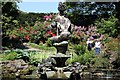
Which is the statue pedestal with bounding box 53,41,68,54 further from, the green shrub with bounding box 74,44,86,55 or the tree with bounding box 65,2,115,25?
the tree with bounding box 65,2,115,25

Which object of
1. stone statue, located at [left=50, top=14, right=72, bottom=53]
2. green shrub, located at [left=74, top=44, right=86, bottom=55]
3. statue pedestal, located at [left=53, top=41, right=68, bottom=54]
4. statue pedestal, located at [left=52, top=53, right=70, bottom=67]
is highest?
stone statue, located at [left=50, top=14, right=72, bottom=53]

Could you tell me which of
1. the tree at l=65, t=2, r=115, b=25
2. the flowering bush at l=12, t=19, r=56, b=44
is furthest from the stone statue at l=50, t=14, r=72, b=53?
the tree at l=65, t=2, r=115, b=25

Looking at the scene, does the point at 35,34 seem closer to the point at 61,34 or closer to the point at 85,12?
the point at 85,12

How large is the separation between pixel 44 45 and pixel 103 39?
3.25 metres

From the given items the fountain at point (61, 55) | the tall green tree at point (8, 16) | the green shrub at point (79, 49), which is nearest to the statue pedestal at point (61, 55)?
the fountain at point (61, 55)

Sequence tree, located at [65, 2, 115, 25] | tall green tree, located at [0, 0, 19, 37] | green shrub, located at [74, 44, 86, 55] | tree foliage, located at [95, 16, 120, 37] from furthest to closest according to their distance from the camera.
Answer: tree, located at [65, 2, 115, 25] → tree foliage, located at [95, 16, 120, 37] → tall green tree, located at [0, 0, 19, 37] → green shrub, located at [74, 44, 86, 55]

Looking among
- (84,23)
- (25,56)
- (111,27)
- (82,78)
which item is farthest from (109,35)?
(82,78)

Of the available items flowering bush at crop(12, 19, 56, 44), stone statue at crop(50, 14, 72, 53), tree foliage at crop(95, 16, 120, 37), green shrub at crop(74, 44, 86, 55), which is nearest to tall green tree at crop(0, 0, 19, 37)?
flowering bush at crop(12, 19, 56, 44)

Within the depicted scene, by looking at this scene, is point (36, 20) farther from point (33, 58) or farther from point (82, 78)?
point (82, 78)

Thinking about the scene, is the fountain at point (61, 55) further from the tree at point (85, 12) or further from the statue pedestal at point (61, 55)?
the tree at point (85, 12)

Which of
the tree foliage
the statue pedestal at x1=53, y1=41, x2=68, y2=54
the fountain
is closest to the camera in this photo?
the fountain

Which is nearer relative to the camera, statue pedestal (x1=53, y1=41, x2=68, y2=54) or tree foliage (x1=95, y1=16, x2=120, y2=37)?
statue pedestal (x1=53, y1=41, x2=68, y2=54)

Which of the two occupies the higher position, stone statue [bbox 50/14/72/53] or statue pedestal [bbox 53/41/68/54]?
stone statue [bbox 50/14/72/53]

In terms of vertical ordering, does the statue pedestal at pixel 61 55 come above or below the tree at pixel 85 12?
below
